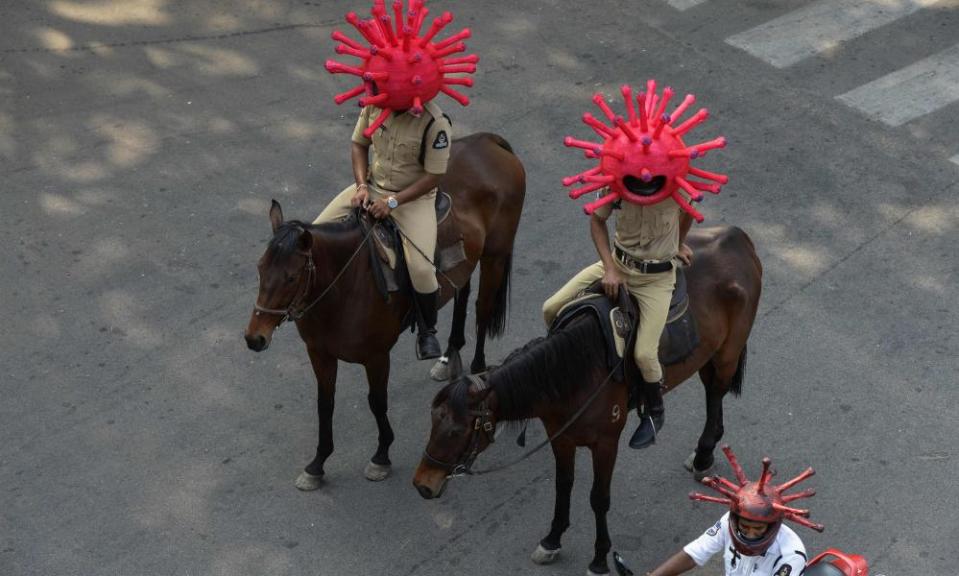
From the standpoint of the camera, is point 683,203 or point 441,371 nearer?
point 683,203

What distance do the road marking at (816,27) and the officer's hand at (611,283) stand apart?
7.39m

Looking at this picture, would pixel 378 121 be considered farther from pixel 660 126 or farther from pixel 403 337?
pixel 403 337

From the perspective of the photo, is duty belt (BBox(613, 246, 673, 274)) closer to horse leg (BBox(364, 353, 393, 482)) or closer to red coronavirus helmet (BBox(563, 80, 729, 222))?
red coronavirus helmet (BBox(563, 80, 729, 222))

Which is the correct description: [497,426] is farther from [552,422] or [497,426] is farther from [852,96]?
[852,96]

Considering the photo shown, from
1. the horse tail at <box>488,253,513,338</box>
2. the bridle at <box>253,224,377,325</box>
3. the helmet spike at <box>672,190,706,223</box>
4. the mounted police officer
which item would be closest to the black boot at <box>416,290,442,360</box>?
the mounted police officer

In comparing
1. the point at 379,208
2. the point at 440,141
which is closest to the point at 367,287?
the point at 379,208

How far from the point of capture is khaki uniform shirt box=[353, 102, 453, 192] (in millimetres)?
9188

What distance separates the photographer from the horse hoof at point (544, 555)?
29.5 ft

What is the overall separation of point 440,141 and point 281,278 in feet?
5.42

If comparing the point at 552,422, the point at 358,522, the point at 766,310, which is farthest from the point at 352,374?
the point at 766,310

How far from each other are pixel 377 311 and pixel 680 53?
731 cm

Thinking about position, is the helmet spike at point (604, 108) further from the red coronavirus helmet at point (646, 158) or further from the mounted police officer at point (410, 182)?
the mounted police officer at point (410, 182)

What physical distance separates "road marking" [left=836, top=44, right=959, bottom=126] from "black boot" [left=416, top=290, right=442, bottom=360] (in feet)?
22.1

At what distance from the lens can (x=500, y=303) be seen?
35.2ft
